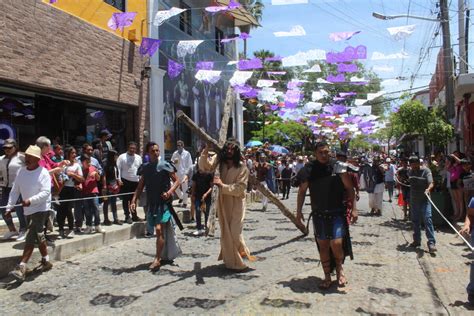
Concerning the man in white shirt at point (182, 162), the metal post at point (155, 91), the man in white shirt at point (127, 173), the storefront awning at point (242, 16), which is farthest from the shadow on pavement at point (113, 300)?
the storefront awning at point (242, 16)

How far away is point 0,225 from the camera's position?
356 inches

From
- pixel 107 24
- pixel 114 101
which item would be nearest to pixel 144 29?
pixel 107 24

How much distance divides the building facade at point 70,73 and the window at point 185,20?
3.55 m

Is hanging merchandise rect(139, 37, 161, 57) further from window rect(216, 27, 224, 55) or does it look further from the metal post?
window rect(216, 27, 224, 55)

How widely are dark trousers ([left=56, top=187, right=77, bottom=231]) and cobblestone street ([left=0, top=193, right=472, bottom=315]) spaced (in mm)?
805

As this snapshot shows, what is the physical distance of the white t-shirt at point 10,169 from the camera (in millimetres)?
7801

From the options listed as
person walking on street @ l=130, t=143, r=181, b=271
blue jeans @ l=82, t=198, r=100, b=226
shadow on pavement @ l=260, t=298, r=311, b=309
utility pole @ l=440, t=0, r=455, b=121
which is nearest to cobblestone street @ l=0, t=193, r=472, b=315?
shadow on pavement @ l=260, t=298, r=311, b=309

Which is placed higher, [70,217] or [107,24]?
[107,24]

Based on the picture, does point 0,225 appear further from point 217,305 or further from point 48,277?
point 217,305

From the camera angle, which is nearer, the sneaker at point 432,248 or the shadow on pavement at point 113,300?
the shadow on pavement at point 113,300

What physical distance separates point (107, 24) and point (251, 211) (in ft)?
23.1

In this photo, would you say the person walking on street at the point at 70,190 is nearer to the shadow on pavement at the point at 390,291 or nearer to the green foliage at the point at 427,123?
the shadow on pavement at the point at 390,291

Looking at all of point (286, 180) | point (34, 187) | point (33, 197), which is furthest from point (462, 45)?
point (33, 197)

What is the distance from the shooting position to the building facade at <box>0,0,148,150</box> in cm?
1017
